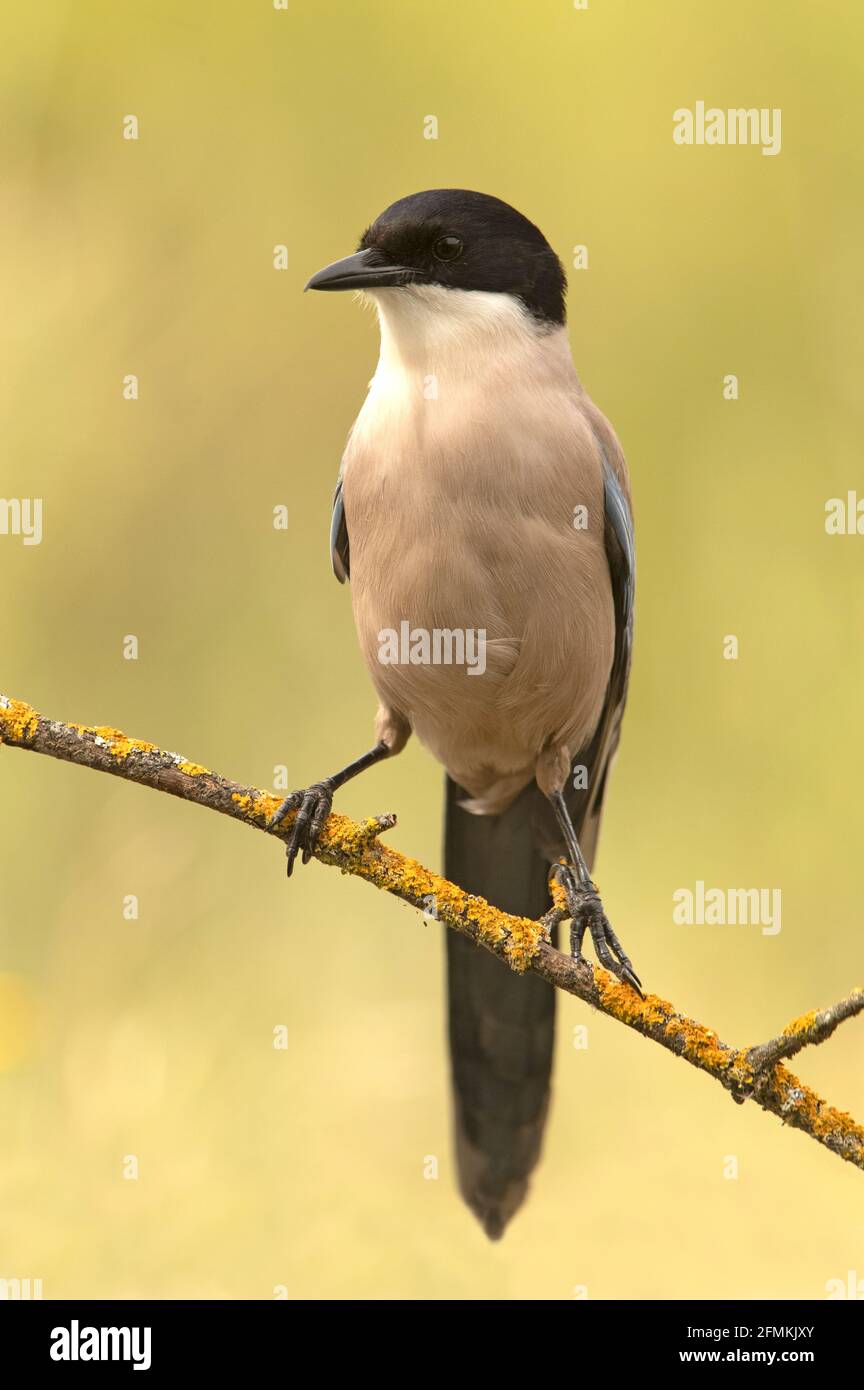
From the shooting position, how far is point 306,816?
3668 mm

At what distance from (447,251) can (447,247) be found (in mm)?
11

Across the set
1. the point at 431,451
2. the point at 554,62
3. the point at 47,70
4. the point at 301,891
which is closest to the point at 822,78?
the point at 554,62

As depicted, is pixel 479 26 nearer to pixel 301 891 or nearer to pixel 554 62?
pixel 554 62

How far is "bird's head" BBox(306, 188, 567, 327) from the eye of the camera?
3.98m

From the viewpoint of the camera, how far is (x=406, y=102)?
21.3ft

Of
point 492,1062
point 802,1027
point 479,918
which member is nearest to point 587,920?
point 479,918

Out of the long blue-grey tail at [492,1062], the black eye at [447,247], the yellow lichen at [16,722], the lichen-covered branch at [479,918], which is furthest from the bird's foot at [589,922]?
the black eye at [447,247]

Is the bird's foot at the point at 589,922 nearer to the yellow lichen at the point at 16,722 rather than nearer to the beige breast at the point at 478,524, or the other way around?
the beige breast at the point at 478,524

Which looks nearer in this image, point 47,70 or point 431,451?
point 431,451

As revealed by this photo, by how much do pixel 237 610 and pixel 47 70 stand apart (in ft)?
7.77

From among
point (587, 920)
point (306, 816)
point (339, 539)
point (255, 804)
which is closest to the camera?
point (255, 804)

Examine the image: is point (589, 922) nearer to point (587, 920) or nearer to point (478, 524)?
point (587, 920)

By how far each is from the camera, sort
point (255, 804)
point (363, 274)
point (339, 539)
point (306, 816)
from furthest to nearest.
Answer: point (339, 539)
point (363, 274)
point (306, 816)
point (255, 804)

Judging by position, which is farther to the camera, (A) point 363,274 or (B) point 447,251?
(B) point 447,251
